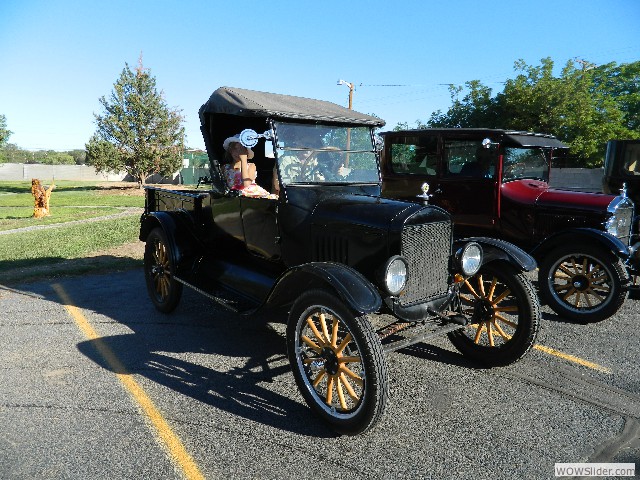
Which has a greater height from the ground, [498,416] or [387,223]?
[387,223]

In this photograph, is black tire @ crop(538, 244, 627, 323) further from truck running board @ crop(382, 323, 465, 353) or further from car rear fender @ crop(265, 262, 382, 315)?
car rear fender @ crop(265, 262, 382, 315)

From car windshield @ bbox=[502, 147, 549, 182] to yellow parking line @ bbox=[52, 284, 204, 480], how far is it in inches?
185

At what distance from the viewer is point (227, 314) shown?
510cm

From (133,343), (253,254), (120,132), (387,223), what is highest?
(120,132)

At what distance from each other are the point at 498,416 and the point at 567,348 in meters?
1.58

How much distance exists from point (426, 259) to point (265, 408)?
59.6 inches

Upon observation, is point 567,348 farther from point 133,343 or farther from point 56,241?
point 56,241

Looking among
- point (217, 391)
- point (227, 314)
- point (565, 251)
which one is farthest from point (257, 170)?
point (565, 251)

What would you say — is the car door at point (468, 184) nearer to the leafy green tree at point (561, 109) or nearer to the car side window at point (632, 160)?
the car side window at point (632, 160)

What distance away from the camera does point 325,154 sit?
4.12m

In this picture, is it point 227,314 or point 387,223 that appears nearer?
point 387,223

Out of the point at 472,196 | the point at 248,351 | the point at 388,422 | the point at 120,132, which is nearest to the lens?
the point at 388,422

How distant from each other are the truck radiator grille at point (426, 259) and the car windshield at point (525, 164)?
2772 millimetres

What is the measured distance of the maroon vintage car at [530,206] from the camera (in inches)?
195
